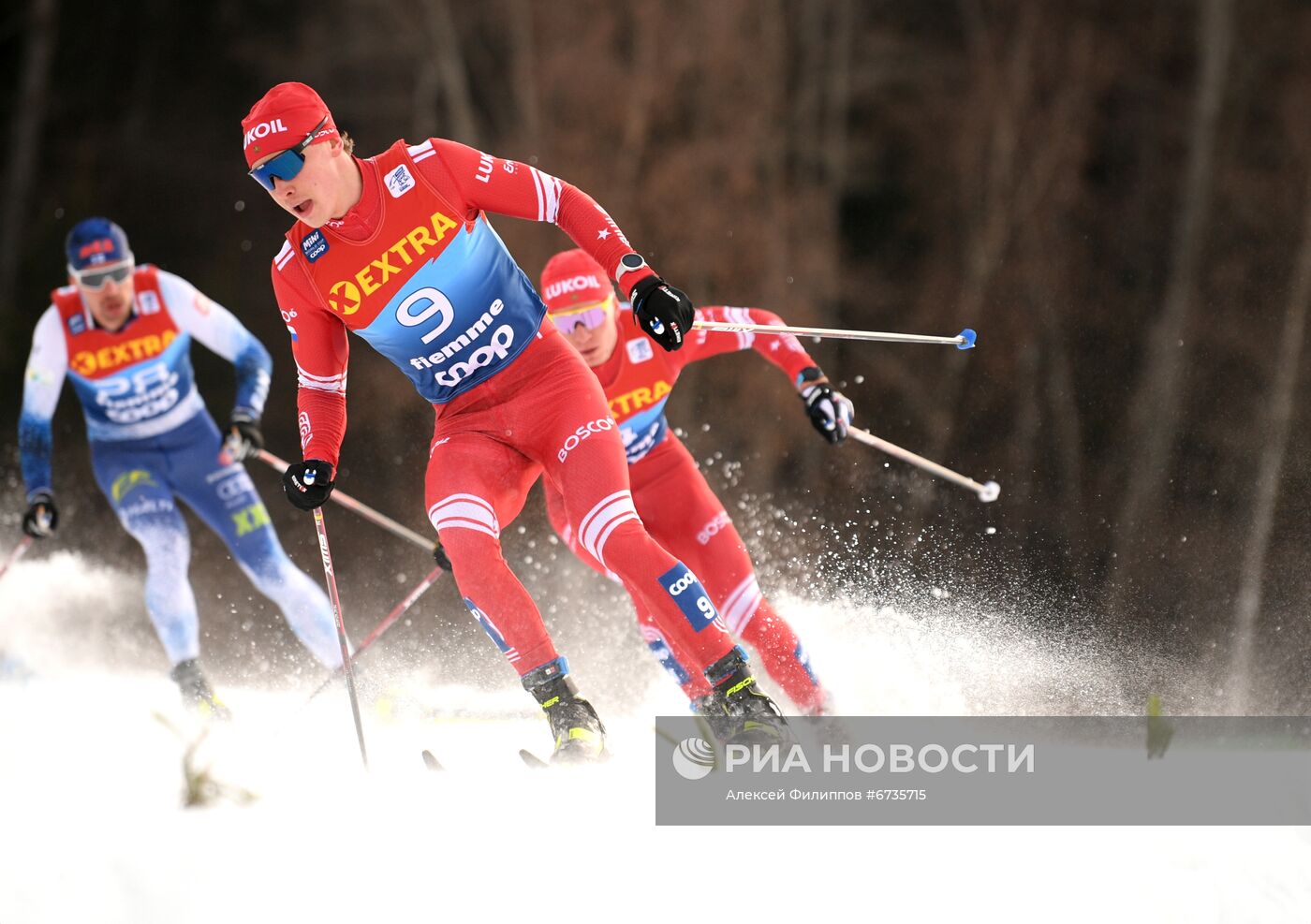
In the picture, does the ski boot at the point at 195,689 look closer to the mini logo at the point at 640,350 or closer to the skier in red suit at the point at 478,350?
the skier in red suit at the point at 478,350

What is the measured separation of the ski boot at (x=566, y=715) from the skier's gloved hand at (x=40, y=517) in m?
2.92

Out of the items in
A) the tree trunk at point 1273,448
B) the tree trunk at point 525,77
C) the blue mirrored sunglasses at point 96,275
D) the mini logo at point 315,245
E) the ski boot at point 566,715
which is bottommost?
the ski boot at point 566,715

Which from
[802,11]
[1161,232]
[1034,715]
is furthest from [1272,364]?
[1034,715]

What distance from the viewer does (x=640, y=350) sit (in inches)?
177

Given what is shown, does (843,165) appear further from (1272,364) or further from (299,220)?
(299,220)

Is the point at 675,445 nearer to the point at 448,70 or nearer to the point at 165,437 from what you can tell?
the point at 165,437

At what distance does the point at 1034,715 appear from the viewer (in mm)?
5094

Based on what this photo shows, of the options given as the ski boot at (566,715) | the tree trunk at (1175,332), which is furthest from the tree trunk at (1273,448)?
the ski boot at (566,715)

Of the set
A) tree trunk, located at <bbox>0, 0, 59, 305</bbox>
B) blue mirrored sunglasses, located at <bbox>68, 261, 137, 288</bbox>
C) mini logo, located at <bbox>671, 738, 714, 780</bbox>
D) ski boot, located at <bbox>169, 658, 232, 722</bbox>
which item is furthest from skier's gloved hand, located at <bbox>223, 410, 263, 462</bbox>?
tree trunk, located at <bbox>0, 0, 59, 305</bbox>

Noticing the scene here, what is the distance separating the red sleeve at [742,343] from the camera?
4562 millimetres

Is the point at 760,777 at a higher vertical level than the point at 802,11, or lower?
lower

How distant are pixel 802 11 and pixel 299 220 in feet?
31.8

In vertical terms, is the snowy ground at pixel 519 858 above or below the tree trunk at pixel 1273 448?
below

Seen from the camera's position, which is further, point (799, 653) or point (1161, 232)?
point (1161, 232)
